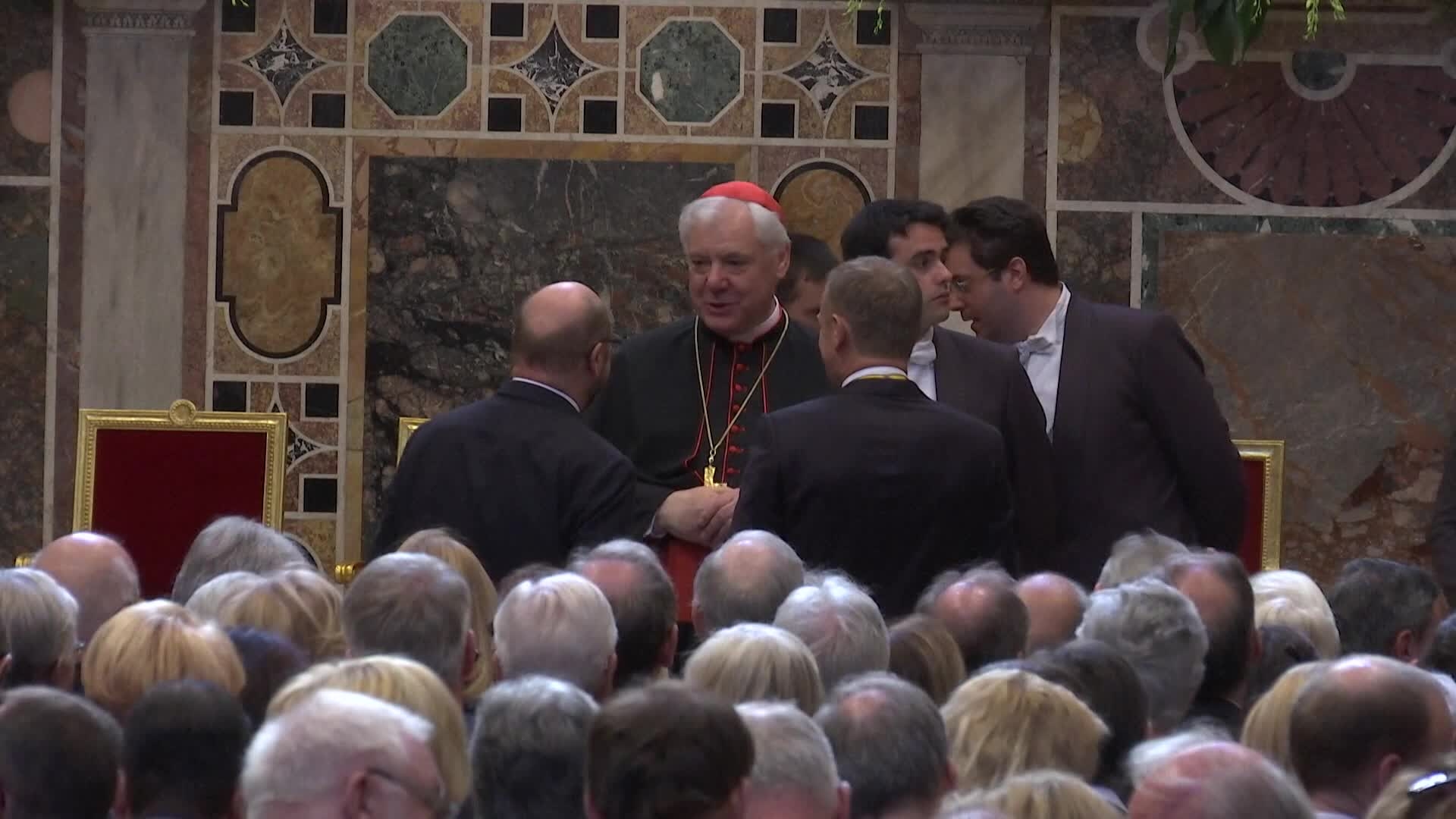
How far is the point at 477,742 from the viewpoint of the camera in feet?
11.0

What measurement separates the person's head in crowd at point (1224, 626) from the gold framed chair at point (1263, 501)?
3746mm

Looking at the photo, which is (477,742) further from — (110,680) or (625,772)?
(110,680)

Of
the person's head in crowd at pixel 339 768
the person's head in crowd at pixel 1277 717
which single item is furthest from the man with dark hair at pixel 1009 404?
the person's head in crowd at pixel 339 768

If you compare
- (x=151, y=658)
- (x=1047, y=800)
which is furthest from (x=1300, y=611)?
(x=151, y=658)

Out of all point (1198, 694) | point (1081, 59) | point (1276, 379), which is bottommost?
point (1198, 694)

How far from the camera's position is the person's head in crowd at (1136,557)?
Result: 4.98 m

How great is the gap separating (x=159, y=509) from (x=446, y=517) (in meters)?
2.57

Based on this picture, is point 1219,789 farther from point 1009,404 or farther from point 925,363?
point 925,363

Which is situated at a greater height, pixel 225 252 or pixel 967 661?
pixel 225 252

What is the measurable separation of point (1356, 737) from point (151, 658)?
189cm

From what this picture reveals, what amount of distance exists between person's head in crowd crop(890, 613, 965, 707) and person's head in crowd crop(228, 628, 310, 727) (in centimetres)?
105

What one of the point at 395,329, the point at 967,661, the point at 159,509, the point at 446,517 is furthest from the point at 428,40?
the point at 967,661

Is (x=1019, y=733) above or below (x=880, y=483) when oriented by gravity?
below

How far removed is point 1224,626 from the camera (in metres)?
4.41
